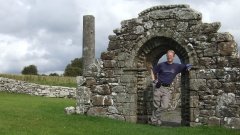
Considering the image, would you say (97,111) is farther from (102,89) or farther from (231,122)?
(231,122)

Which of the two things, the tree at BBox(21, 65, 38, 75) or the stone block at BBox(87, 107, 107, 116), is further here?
the tree at BBox(21, 65, 38, 75)

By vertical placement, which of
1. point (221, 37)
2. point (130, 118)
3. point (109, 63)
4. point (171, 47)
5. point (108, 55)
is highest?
point (221, 37)

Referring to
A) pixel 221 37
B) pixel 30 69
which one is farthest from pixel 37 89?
pixel 30 69

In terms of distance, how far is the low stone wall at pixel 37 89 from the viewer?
22484 mm

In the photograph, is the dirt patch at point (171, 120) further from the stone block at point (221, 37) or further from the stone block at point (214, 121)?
the stone block at point (221, 37)

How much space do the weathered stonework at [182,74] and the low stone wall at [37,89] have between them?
12.1 meters

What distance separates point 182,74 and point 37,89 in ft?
50.2

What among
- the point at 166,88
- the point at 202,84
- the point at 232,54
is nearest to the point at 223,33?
the point at 232,54

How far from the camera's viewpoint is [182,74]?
9.87 meters

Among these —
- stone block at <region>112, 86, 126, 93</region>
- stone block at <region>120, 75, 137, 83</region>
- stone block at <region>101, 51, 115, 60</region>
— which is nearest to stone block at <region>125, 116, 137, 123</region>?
stone block at <region>112, 86, 126, 93</region>

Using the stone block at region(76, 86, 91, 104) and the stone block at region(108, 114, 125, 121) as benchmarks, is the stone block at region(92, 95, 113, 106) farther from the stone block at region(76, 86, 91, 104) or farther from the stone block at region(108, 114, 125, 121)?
the stone block at region(108, 114, 125, 121)

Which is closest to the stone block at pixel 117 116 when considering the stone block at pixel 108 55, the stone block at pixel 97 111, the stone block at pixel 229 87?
the stone block at pixel 97 111

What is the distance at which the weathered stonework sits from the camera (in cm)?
871

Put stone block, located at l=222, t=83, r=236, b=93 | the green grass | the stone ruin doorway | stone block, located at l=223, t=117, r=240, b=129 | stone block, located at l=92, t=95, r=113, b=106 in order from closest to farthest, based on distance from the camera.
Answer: the green grass → stone block, located at l=223, t=117, r=240, b=129 → stone block, located at l=222, t=83, r=236, b=93 → the stone ruin doorway → stone block, located at l=92, t=95, r=113, b=106
